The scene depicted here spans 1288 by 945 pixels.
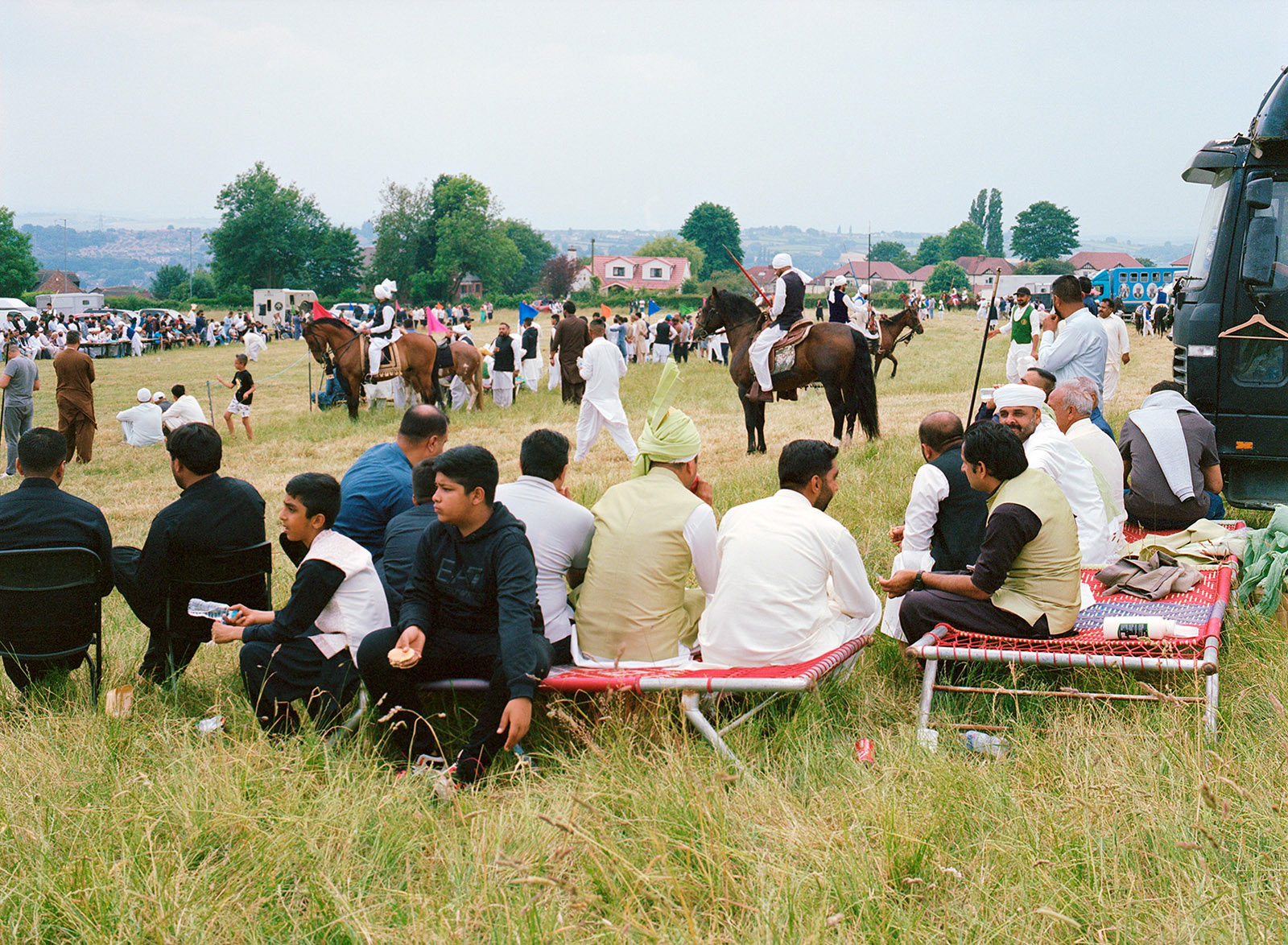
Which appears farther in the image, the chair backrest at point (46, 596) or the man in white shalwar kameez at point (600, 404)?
the man in white shalwar kameez at point (600, 404)

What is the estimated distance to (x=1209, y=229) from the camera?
768 cm

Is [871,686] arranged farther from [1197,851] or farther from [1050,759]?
[1197,851]

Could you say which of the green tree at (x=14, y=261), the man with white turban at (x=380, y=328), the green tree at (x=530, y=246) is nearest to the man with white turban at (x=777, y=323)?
the man with white turban at (x=380, y=328)

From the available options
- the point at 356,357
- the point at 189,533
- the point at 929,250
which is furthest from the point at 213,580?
the point at 929,250

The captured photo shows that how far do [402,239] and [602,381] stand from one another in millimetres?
83346

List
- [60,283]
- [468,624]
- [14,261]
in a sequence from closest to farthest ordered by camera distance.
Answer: [468,624] < [14,261] < [60,283]

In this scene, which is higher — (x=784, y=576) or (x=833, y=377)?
(x=833, y=377)

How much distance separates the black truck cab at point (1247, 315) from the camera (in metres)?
7.13

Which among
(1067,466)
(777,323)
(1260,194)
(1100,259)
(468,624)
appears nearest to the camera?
(468,624)

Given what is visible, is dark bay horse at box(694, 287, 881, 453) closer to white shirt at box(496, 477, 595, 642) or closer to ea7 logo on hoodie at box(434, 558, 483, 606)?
white shirt at box(496, 477, 595, 642)

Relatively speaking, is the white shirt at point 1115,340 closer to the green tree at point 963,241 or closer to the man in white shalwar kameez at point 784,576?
the man in white shalwar kameez at point 784,576

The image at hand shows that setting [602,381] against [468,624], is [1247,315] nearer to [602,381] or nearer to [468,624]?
[468,624]

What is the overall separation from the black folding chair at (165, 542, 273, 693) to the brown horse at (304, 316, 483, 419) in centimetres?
1196

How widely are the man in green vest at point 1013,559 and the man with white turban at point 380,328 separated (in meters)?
13.2
